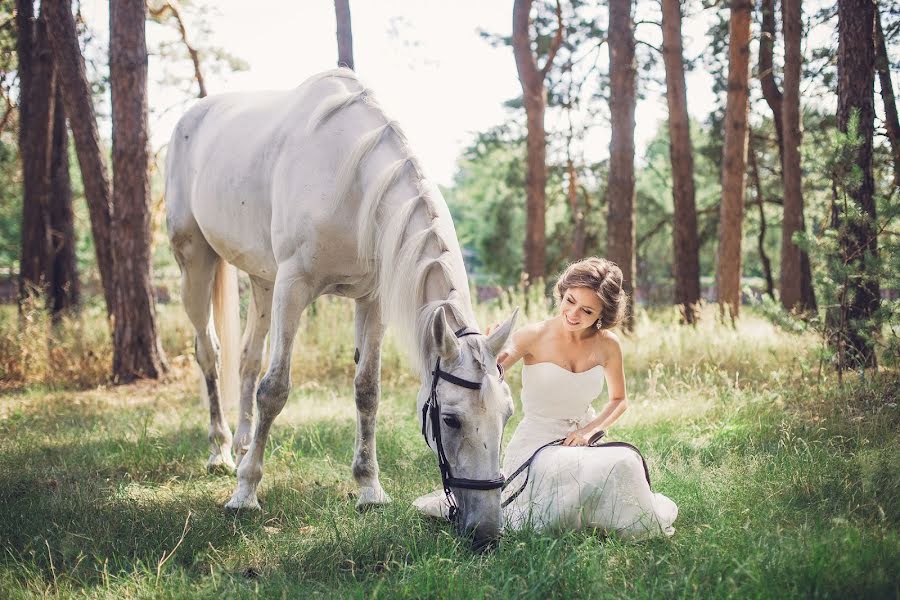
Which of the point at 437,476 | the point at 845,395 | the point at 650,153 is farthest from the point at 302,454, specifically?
the point at 650,153

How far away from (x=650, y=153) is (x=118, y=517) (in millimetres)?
36761

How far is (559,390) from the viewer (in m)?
3.54

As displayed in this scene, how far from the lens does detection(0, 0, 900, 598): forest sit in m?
2.66

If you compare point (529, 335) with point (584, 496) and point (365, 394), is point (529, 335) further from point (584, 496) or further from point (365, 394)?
point (365, 394)

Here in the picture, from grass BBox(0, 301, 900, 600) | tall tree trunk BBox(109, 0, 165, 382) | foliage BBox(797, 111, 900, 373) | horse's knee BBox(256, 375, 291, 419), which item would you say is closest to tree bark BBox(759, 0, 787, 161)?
foliage BBox(797, 111, 900, 373)

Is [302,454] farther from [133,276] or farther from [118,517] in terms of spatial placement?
[133,276]

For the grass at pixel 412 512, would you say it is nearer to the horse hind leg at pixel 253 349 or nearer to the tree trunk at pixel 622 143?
the horse hind leg at pixel 253 349

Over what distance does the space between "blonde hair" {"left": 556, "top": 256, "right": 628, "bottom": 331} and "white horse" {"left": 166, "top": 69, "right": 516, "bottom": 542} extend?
0.69 meters

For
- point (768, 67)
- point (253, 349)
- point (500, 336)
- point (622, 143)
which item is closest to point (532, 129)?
point (622, 143)

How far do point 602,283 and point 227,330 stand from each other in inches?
126

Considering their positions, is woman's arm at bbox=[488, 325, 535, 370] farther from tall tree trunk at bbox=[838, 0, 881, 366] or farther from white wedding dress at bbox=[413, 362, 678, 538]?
tall tree trunk at bbox=[838, 0, 881, 366]

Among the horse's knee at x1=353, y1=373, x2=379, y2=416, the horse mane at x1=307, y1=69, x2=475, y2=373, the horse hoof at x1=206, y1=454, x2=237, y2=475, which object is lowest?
the horse hoof at x1=206, y1=454, x2=237, y2=475

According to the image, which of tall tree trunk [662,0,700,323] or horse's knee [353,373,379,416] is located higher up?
tall tree trunk [662,0,700,323]

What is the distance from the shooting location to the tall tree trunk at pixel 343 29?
27.8ft
